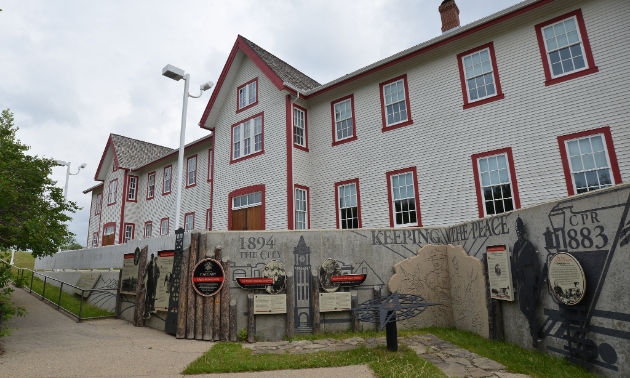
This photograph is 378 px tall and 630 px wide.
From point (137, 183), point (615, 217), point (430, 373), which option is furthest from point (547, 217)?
point (137, 183)

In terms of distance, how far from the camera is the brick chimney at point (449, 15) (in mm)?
14148

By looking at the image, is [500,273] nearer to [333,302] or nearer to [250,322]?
[333,302]

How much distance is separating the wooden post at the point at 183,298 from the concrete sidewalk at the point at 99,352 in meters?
0.26

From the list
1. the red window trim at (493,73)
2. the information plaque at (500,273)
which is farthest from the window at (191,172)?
the information plaque at (500,273)

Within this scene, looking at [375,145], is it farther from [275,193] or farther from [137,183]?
[137,183]

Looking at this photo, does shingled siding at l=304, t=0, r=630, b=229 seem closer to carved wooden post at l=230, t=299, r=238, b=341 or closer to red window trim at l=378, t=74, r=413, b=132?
red window trim at l=378, t=74, r=413, b=132

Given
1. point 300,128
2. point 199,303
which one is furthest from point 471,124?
point 199,303

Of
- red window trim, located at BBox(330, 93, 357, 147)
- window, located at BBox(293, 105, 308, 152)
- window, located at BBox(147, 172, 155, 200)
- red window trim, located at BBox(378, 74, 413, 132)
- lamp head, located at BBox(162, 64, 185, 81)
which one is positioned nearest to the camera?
red window trim, located at BBox(378, 74, 413, 132)

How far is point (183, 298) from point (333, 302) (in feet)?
12.4

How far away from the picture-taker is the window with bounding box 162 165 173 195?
23547mm

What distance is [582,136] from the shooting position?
32.0ft

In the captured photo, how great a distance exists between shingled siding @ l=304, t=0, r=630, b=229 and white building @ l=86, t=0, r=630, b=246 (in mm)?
33

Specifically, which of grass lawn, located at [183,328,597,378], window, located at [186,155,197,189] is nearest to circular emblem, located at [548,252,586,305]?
grass lawn, located at [183,328,597,378]

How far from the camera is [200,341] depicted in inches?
348
